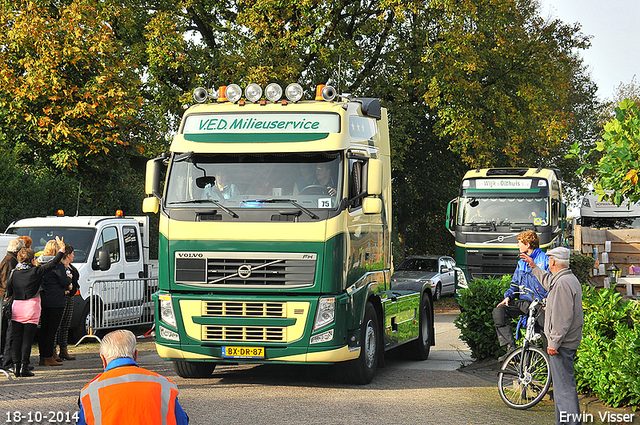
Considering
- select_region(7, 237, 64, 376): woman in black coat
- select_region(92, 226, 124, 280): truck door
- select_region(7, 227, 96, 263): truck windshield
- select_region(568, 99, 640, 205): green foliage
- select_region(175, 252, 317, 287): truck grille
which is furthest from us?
select_region(92, 226, 124, 280): truck door

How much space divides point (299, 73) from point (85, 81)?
22.0 ft

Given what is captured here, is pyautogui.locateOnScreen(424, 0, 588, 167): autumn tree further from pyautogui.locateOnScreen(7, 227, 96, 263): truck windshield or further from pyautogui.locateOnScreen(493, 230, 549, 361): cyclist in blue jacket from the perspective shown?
pyautogui.locateOnScreen(493, 230, 549, 361): cyclist in blue jacket

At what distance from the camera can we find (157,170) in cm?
973

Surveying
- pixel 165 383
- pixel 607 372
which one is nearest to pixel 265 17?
pixel 607 372

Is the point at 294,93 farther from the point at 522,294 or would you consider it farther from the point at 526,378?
the point at 526,378

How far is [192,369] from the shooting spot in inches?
400

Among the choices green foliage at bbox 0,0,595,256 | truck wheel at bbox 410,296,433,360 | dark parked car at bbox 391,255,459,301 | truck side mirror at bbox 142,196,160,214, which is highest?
green foliage at bbox 0,0,595,256

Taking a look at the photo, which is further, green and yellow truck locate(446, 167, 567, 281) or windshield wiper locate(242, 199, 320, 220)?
green and yellow truck locate(446, 167, 567, 281)

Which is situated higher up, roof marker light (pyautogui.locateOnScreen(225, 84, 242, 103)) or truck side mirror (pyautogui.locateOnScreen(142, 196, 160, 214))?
roof marker light (pyautogui.locateOnScreen(225, 84, 242, 103))

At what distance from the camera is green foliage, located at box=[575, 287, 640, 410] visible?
7406 millimetres

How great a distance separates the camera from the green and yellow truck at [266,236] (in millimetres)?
8961

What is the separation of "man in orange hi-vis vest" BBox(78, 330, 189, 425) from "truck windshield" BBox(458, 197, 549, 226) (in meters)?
15.9

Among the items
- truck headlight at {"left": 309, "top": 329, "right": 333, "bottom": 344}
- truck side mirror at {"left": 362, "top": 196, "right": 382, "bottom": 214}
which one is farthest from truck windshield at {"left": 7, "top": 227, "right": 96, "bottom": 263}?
truck side mirror at {"left": 362, "top": 196, "right": 382, "bottom": 214}

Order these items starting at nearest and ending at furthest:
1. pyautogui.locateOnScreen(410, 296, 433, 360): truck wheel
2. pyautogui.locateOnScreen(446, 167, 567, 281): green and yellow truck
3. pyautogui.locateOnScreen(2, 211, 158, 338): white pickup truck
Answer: pyautogui.locateOnScreen(410, 296, 433, 360): truck wheel
pyautogui.locateOnScreen(2, 211, 158, 338): white pickup truck
pyautogui.locateOnScreen(446, 167, 567, 281): green and yellow truck
